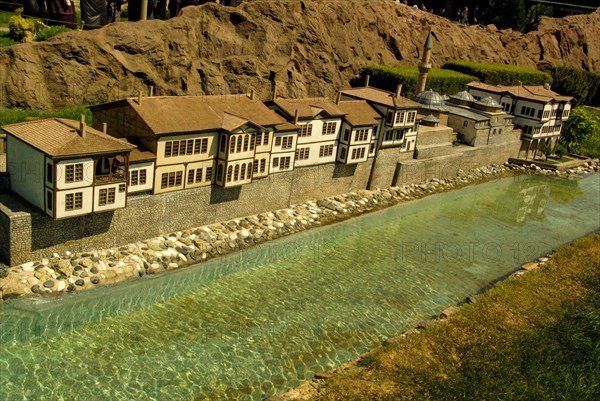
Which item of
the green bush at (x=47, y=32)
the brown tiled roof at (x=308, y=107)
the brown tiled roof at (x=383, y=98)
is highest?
the green bush at (x=47, y=32)

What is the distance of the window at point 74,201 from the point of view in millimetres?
26439

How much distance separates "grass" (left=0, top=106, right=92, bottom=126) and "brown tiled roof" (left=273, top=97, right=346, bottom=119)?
43.2ft

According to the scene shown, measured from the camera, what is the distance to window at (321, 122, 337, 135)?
133ft

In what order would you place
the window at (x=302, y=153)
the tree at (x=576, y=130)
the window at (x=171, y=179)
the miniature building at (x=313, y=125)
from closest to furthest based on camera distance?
1. the window at (x=171, y=179)
2. the miniature building at (x=313, y=125)
3. the window at (x=302, y=153)
4. the tree at (x=576, y=130)

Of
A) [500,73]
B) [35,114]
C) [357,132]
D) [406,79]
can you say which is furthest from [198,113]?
[500,73]

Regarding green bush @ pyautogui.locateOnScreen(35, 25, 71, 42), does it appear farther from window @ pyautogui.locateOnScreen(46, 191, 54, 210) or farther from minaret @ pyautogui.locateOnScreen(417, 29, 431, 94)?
minaret @ pyautogui.locateOnScreen(417, 29, 431, 94)

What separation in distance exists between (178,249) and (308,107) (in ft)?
47.3

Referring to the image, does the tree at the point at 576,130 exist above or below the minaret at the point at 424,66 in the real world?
below

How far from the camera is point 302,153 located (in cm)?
3947

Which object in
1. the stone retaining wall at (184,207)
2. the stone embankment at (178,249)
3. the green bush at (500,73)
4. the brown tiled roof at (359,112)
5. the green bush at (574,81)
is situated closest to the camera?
the stone embankment at (178,249)

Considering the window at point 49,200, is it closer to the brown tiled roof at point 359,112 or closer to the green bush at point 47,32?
the green bush at point 47,32

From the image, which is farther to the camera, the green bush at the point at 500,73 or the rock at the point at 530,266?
the green bush at the point at 500,73

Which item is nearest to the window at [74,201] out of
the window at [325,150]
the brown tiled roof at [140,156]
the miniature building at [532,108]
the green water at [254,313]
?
the brown tiled roof at [140,156]

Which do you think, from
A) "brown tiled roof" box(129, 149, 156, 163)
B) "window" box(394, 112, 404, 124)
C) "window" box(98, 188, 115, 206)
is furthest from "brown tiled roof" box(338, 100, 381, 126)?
"window" box(98, 188, 115, 206)
